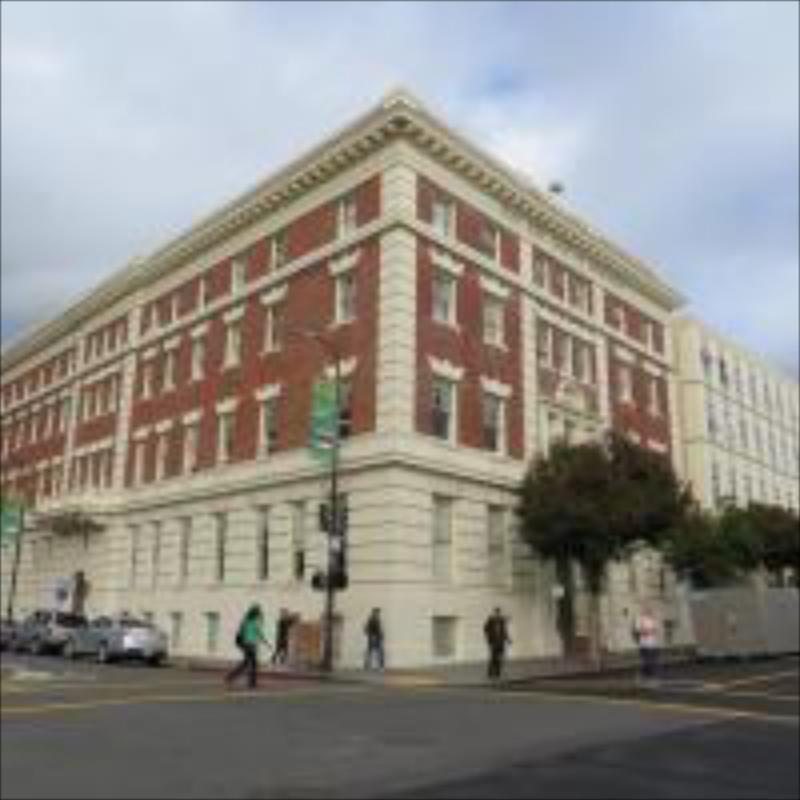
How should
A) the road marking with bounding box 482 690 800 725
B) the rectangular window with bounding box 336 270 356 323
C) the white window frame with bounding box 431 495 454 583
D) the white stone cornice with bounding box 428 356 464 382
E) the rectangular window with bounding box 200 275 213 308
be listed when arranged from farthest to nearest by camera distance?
the rectangular window with bounding box 200 275 213 308 < the rectangular window with bounding box 336 270 356 323 < the white stone cornice with bounding box 428 356 464 382 < the white window frame with bounding box 431 495 454 583 < the road marking with bounding box 482 690 800 725

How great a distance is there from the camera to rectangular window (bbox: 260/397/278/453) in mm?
39469

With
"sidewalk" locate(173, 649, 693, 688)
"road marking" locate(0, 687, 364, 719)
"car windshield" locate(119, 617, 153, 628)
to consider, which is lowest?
"road marking" locate(0, 687, 364, 719)

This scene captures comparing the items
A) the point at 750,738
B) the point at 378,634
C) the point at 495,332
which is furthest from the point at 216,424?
the point at 750,738

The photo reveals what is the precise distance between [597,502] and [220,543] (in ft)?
45.9

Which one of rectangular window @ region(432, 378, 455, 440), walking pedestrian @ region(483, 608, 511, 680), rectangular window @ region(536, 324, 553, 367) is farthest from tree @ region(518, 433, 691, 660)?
walking pedestrian @ region(483, 608, 511, 680)

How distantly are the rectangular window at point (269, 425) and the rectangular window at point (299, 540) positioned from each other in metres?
2.87

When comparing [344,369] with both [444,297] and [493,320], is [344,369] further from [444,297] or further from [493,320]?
[493,320]

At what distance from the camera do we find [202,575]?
41.7 meters

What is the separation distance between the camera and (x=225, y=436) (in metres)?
42.4

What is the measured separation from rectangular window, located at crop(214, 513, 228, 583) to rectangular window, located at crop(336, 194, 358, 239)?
10922 mm

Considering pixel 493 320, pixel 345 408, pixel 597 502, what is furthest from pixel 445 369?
pixel 597 502

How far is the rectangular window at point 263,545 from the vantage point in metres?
38.5

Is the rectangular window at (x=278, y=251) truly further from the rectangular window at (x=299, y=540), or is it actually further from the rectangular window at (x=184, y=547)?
the rectangular window at (x=184, y=547)

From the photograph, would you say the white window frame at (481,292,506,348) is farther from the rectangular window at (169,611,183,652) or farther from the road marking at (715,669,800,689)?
the rectangular window at (169,611,183,652)
